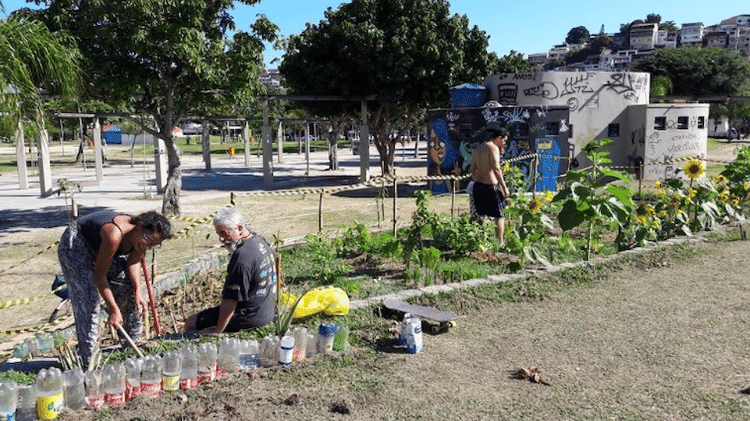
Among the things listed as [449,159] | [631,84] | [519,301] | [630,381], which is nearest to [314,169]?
[449,159]

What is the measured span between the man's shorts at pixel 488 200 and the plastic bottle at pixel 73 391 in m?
5.64

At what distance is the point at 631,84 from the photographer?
20453mm

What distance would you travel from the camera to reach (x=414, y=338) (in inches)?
183

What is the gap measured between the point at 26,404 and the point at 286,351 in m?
1.59

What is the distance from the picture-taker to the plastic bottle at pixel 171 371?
12.7 feet

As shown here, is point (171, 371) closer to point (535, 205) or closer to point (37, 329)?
point (37, 329)

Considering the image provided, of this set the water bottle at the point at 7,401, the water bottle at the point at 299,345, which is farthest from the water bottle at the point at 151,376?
the water bottle at the point at 299,345

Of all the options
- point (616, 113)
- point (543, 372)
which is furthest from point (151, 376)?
point (616, 113)

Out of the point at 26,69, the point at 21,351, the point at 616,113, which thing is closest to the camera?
the point at 21,351

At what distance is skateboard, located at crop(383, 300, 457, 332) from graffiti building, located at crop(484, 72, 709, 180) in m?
14.7

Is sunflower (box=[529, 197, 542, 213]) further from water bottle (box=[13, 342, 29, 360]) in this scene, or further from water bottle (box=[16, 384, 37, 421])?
water bottle (box=[16, 384, 37, 421])

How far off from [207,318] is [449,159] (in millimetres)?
13730

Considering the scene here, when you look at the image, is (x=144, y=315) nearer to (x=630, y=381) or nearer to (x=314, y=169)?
(x=630, y=381)

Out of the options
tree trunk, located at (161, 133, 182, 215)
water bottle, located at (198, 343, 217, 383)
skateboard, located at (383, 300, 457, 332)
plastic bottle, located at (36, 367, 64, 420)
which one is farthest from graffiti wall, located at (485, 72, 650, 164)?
plastic bottle, located at (36, 367, 64, 420)
